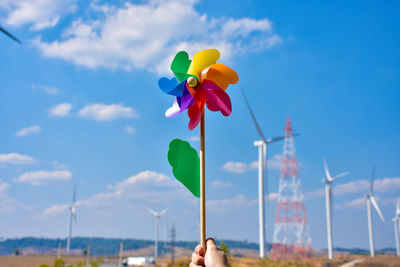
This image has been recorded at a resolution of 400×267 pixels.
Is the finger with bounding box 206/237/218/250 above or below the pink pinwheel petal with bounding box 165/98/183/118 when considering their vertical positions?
below

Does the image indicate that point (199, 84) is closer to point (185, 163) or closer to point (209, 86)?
point (209, 86)

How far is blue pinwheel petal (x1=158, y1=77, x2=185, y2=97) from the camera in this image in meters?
5.11

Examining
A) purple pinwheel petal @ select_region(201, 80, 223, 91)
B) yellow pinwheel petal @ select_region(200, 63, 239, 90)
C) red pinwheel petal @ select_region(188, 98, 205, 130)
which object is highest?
yellow pinwheel petal @ select_region(200, 63, 239, 90)

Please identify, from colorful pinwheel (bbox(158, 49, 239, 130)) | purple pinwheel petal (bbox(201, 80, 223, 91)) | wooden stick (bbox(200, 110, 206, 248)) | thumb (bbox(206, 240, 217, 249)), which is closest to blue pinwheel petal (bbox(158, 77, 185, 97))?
colorful pinwheel (bbox(158, 49, 239, 130))

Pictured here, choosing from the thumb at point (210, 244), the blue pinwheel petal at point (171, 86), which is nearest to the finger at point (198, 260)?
the thumb at point (210, 244)

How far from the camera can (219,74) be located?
5.08 metres

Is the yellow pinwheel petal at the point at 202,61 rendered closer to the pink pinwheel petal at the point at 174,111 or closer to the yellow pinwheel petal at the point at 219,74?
the yellow pinwheel petal at the point at 219,74

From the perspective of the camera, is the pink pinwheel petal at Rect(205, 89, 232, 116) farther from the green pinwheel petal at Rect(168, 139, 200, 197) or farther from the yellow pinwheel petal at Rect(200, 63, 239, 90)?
the green pinwheel petal at Rect(168, 139, 200, 197)

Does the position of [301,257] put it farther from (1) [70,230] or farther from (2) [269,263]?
(1) [70,230]

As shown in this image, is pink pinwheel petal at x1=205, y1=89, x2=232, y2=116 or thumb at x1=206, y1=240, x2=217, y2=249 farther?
pink pinwheel petal at x1=205, y1=89, x2=232, y2=116

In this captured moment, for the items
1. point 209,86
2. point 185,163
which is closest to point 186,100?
point 209,86

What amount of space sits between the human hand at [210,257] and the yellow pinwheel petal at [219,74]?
1.90 metres

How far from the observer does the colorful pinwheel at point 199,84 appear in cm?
507

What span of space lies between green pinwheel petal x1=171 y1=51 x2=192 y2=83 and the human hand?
1.99 m
